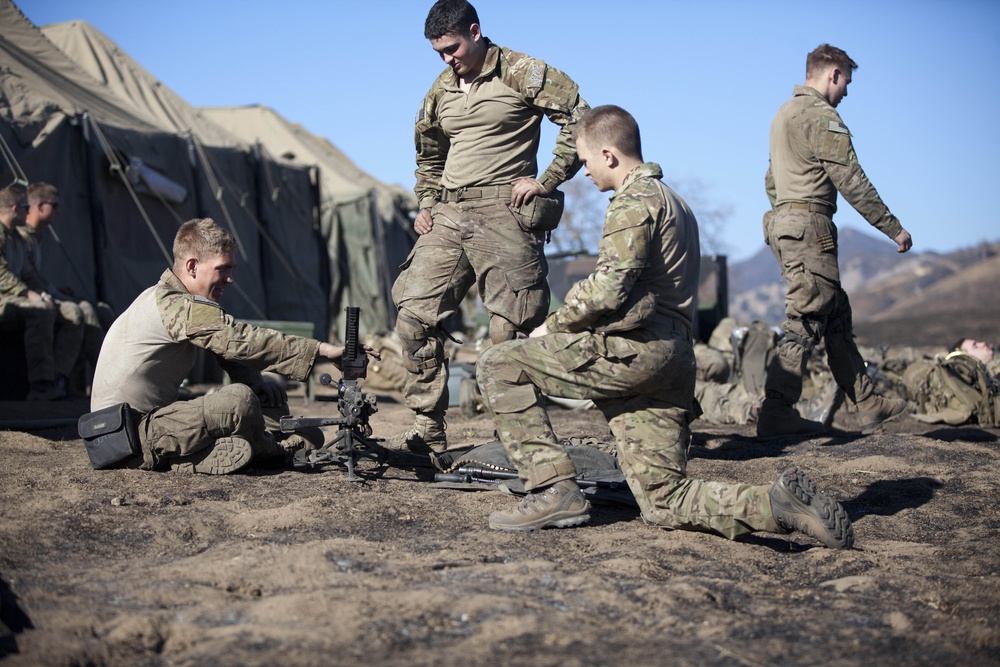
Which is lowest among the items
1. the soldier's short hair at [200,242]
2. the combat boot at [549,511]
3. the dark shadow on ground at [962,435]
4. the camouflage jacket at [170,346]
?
the combat boot at [549,511]

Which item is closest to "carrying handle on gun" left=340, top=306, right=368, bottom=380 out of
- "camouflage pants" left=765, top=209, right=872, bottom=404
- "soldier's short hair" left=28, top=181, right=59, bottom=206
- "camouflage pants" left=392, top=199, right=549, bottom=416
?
"camouflage pants" left=392, top=199, right=549, bottom=416

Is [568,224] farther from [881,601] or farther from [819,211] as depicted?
[881,601]

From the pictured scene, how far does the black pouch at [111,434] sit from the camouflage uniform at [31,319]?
3315mm

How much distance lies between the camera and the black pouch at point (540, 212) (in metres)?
4.74


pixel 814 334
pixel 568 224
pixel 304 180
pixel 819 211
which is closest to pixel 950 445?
pixel 814 334

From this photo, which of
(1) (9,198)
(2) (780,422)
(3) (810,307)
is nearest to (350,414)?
(3) (810,307)

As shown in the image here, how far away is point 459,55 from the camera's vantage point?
4.79 metres

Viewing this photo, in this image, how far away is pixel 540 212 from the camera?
4.75 metres

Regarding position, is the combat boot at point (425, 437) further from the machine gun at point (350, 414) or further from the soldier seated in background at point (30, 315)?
the soldier seated in background at point (30, 315)

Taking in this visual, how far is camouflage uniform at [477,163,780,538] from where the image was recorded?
3482 mm

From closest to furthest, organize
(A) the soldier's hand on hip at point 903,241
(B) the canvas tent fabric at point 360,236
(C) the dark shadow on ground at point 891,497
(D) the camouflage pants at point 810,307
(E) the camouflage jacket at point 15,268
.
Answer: (C) the dark shadow on ground at point 891,497, (A) the soldier's hand on hip at point 903,241, (D) the camouflage pants at point 810,307, (E) the camouflage jacket at point 15,268, (B) the canvas tent fabric at point 360,236

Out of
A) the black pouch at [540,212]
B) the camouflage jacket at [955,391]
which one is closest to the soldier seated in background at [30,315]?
the black pouch at [540,212]

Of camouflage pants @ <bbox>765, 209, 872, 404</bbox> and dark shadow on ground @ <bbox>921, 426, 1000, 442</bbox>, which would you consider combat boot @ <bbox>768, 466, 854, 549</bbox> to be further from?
dark shadow on ground @ <bbox>921, 426, 1000, 442</bbox>

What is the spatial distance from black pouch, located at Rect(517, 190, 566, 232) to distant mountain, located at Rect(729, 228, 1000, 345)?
477cm
